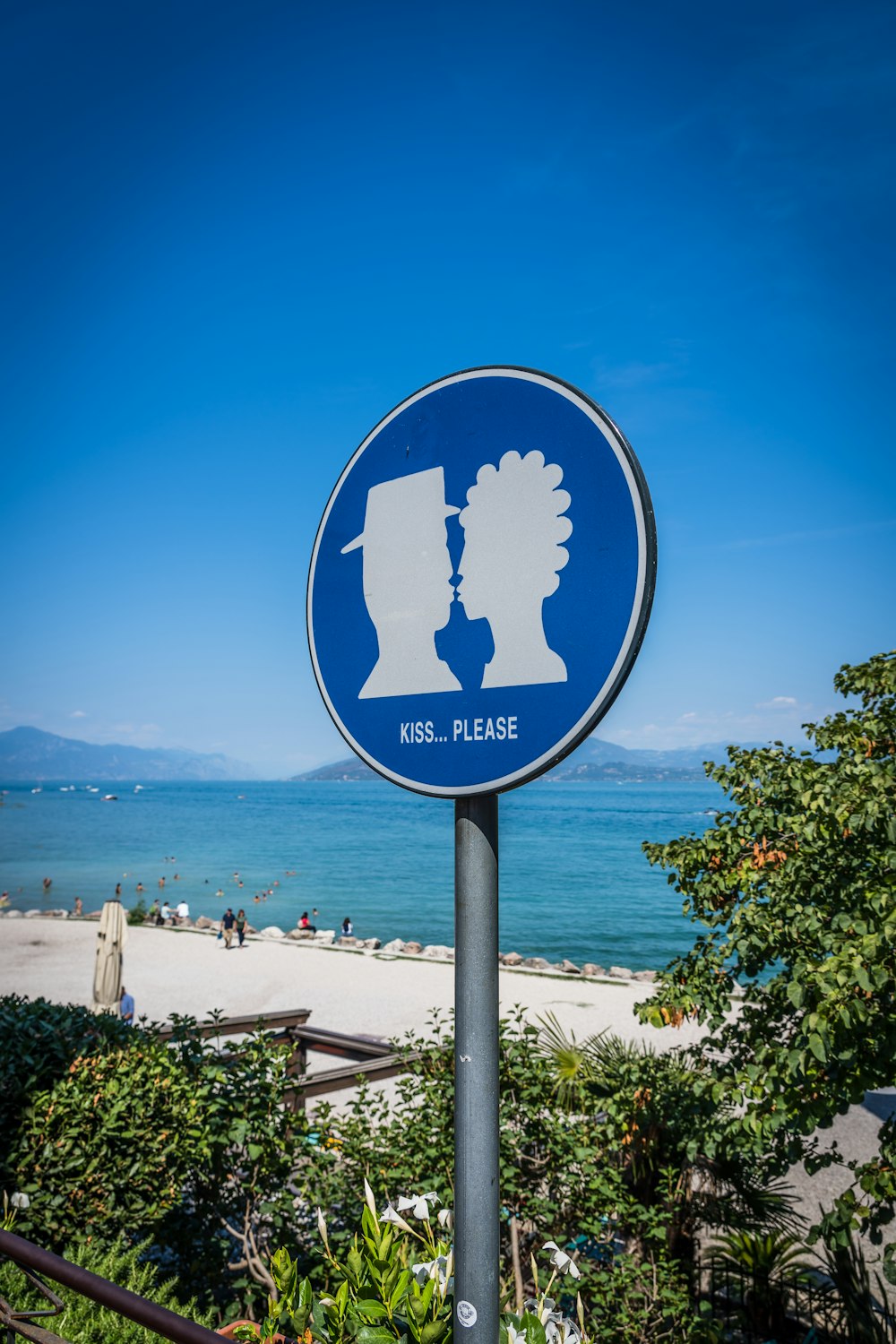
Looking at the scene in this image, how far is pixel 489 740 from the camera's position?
1.21 meters

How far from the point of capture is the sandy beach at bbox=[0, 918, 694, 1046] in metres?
17.3

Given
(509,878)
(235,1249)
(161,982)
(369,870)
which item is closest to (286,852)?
(369,870)

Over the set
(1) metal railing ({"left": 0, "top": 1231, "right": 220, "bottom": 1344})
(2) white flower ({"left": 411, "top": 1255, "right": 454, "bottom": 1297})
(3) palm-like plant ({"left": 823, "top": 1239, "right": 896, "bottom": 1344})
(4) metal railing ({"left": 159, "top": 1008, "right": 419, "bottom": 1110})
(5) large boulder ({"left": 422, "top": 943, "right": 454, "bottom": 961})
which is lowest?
(5) large boulder ({"left": 422, "top": 943, "right": 454, "bottom": 961})

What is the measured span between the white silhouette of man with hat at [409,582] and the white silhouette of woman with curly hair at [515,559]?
2.2 inches

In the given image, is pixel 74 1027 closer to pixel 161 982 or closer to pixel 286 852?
pixel 161 982

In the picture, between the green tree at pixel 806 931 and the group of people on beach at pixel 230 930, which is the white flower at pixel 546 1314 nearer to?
the green tree at pixel 806 931

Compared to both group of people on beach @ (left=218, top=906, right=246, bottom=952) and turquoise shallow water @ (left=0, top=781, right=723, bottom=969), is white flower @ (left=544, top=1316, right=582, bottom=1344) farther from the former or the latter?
group of people on beach @ (left=218, top=906, right=246, bottom=952)

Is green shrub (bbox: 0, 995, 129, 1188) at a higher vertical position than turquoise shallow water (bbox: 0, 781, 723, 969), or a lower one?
higher

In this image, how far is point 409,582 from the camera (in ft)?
4.44

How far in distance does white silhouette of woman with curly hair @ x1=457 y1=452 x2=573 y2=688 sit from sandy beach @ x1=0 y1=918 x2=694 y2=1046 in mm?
14030

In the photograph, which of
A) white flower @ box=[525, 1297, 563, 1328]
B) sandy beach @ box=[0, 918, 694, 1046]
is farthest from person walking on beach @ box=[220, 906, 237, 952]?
white flower @ box=[525, 1297, 563, 1328]

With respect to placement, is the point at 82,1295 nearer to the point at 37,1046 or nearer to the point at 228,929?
the point at 37,1046

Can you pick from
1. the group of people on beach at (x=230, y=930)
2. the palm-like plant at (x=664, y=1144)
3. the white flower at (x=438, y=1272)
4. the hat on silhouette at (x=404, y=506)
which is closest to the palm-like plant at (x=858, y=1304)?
the palm-like plant at (x=664, y=1144)

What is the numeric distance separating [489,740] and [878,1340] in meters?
4.83
